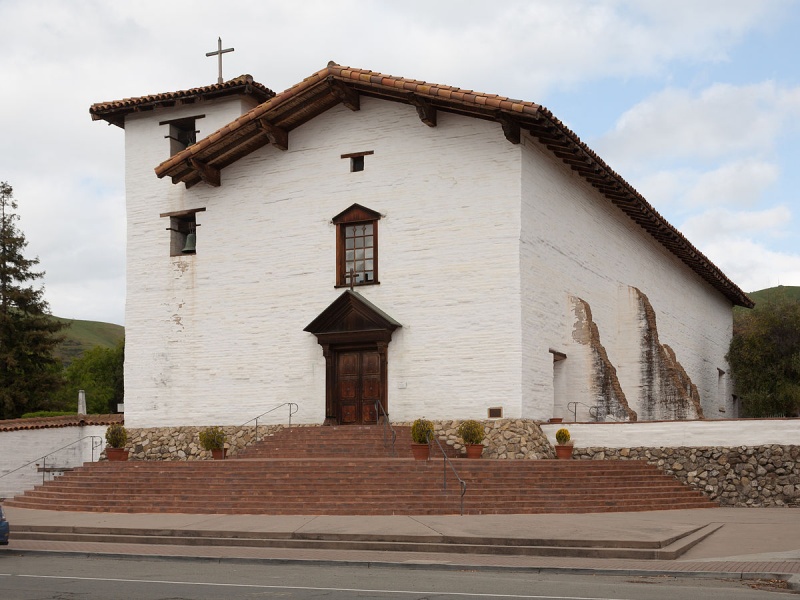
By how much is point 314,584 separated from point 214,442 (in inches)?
508

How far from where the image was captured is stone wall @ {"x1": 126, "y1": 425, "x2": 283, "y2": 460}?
2494 cm

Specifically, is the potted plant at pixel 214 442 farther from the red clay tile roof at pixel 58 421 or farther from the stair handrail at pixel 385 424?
the red clay tile roof at pixel 58 421

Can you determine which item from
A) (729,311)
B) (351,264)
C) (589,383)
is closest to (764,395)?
(729,311)

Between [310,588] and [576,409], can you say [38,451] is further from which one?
[310,588]

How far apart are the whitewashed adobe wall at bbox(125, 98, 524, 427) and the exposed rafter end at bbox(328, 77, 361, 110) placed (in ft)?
0.96

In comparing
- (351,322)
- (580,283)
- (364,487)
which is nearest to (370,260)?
(351,322)

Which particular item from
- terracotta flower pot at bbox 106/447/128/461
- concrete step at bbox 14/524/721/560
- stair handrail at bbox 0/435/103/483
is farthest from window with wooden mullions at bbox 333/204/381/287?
concrete step at bbox 14/524/721/560

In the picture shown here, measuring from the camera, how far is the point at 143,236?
27.3 meters

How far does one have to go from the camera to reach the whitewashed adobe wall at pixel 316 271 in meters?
23.1

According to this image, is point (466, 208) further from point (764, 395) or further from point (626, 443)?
point (764, 395)

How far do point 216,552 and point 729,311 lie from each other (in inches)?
1427

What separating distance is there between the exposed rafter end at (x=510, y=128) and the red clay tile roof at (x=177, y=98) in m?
7.56

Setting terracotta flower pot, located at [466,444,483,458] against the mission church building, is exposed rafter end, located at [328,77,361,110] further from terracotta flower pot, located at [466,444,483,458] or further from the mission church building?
terracotta flower pot, located at [466,444,483,458]

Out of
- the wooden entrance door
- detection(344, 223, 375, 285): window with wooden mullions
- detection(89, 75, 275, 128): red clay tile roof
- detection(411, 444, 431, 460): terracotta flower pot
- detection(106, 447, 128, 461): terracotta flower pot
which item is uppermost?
detection(89, 75, 275, 128): red clay tile roof
